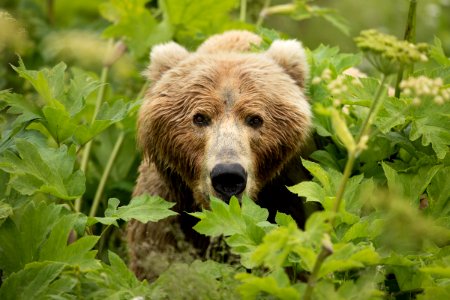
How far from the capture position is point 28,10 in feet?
26.9

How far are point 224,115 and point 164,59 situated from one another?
68 centimetres

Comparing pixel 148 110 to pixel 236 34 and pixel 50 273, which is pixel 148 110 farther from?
pixel 50 273

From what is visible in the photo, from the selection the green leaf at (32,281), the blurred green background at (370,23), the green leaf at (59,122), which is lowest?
the blurred green background at (370,23)

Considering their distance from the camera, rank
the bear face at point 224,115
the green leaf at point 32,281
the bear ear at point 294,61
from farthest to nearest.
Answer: the bear ear at point 294,61 < the bear face at point 224,115 < the green leaf at point 32,281

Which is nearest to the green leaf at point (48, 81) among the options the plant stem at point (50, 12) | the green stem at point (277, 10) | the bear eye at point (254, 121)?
the bear eye at point (254, 121)

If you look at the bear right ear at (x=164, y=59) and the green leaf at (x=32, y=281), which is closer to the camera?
the green leaf at (x=32, y=281)

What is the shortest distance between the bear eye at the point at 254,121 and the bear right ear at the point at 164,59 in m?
0.68

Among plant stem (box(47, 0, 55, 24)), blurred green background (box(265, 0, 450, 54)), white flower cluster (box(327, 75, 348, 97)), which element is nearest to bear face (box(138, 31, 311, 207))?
white flower cluster (box(327, 75, 348, 97))

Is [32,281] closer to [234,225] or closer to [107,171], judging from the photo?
[234,225]

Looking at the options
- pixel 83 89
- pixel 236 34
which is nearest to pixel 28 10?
pixel 236 34

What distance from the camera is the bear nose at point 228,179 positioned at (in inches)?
169

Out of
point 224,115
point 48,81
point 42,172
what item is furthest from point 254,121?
point 42,172

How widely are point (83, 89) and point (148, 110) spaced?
0.60 metres

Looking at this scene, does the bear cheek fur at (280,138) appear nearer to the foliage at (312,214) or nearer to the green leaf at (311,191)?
the foliage at (312,214)
